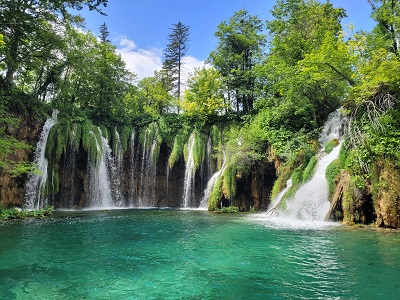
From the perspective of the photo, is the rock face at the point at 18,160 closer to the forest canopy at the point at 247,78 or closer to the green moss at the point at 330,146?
the forest canopy at the point at 247,78

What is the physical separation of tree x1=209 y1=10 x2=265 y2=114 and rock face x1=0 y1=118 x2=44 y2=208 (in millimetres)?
16898

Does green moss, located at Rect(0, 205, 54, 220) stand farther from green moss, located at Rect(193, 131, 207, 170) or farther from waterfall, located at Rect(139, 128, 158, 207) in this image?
green moss, located at Rect(193, 131, 207, 170)

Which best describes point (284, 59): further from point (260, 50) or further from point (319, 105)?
point (260, 50)

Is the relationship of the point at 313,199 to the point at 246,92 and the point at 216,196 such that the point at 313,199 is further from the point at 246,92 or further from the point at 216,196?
the point at 246,92

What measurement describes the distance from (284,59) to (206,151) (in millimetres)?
9542

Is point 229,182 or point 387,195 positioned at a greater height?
point 229,182

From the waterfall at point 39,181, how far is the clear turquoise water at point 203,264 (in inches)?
447

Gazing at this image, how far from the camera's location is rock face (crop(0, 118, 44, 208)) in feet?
64.6

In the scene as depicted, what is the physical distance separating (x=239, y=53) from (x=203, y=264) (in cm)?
2621

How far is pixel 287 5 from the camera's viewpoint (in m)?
24.9

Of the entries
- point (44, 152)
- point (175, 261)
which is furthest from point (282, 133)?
point (44, 152)

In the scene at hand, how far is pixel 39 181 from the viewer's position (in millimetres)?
21969

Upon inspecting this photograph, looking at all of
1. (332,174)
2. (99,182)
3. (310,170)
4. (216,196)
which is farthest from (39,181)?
(332,174)

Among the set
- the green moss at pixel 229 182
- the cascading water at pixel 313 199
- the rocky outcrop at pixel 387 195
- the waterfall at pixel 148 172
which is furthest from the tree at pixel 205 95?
the rocky outcrop at pixel 387 195
